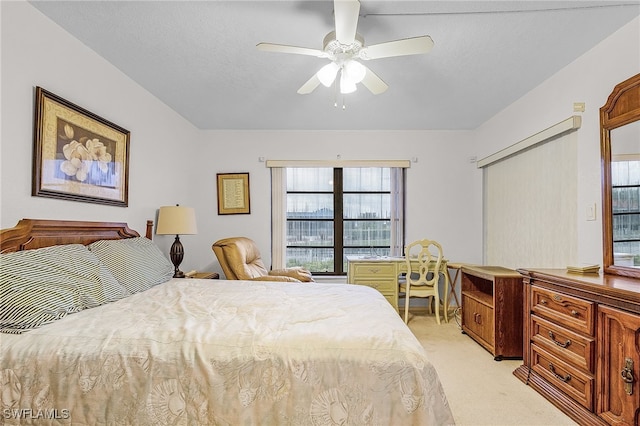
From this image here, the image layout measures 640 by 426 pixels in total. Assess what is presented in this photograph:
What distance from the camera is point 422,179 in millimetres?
4676

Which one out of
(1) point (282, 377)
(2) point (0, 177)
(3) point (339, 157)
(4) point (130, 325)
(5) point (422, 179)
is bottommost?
(1) point (282, 377)

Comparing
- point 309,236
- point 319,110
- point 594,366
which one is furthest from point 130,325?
point 309,236

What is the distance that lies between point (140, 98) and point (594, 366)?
405 centimetres

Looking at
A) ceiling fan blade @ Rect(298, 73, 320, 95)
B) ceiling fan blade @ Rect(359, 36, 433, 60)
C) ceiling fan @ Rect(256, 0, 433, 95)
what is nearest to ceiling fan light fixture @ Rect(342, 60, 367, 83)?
ceiling fan @ Rect(256, 0, 433, 95)

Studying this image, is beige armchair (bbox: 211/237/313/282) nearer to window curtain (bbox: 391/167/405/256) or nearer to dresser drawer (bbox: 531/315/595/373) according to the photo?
window curtain (bbox: 391/167/405/256)

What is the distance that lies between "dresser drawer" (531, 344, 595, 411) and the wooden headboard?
10.9 feet

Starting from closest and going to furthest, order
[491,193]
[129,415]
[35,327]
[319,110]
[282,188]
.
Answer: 1. [129,415]
2. [35,327]
3. [319,110]
4. [491,193]
5. [282,188]

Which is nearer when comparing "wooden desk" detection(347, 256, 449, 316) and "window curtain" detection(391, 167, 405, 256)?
"wooden desk" detection(347, 256, 449, 316)

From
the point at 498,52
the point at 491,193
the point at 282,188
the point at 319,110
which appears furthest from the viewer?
the point at 282,188

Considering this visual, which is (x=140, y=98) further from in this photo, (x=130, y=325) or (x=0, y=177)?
(x=130, y=325)

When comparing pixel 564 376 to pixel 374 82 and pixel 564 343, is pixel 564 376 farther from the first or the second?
pixel 374 82

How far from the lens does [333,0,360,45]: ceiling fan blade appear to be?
5.48ft

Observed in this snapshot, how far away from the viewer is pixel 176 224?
3412 millimetres

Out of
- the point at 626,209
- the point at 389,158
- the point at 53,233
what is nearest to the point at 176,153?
the point at 53,233
